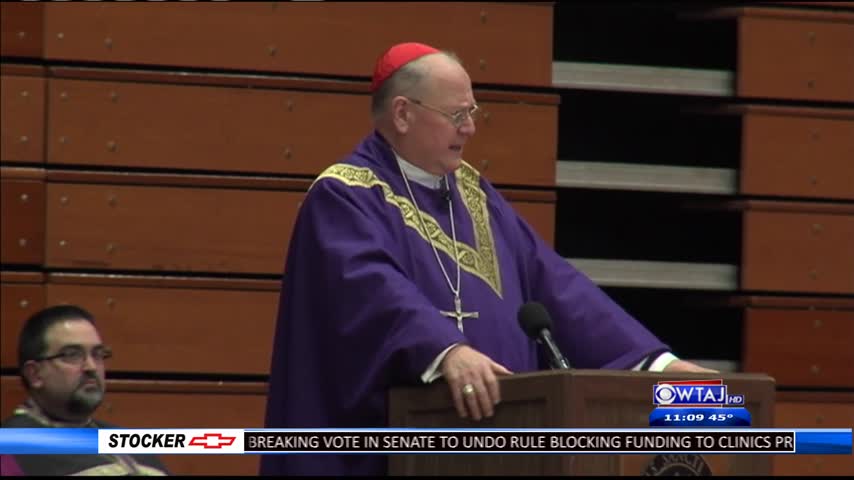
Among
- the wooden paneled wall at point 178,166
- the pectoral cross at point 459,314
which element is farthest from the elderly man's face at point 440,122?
the wooden paneled wall at point 178,166

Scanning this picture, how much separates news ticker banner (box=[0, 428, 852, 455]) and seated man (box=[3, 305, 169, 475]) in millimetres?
1139

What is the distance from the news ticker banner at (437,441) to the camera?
8.43ft

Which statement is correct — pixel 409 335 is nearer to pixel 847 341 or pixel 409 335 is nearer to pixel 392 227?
pixel 392 227

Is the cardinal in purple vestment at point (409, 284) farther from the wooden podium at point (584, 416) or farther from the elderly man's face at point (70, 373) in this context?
the elderly man's face at point (70, 373)

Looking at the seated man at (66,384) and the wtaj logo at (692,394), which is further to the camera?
the seated man at (66,384)

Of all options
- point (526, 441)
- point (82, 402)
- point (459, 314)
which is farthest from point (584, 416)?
point (82, 402)

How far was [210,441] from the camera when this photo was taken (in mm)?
2631

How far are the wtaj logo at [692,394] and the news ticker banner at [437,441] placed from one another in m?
0.06

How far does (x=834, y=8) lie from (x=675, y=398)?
307 cm

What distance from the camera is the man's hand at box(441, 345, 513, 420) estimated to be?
9.32ft

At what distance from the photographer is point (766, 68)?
17.7ft

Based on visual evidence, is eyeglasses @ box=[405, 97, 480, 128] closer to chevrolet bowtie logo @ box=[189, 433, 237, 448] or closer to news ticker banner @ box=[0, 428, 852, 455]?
news ticker banner @ box=[0, 428, 852, 455]

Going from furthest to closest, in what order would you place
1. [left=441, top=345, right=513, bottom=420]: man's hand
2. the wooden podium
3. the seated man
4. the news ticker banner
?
1. the seated man
2. [left=441, top=345, right=513, bottom=420]: man's hand
3. the wooden podium
4. the news ticker banner

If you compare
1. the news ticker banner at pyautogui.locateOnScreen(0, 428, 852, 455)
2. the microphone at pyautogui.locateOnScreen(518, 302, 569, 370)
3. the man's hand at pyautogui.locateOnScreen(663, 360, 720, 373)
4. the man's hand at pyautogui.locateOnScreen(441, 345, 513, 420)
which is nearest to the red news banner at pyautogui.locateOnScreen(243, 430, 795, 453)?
the news ticker banner at pyautogui.locateOnScreen(0, 428, 852, 455)
